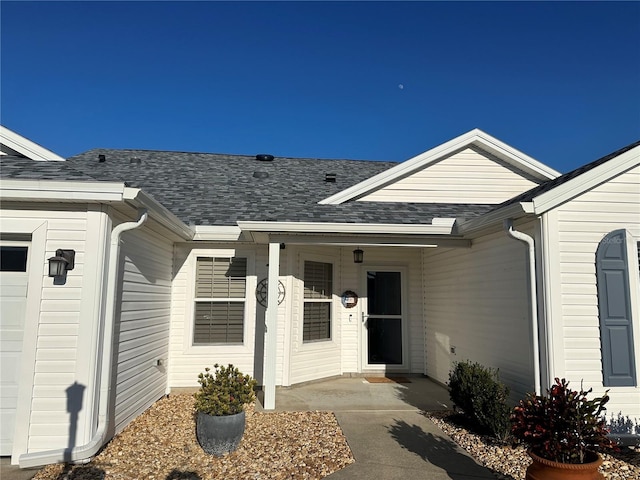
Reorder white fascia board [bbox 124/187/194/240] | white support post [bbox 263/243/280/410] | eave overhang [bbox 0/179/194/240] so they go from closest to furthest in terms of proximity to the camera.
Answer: eave overhang [bbox 0/179/194/240] < white fascia board [bbox 124/187/194/240] < white support post [bbox 263/243/280/410]

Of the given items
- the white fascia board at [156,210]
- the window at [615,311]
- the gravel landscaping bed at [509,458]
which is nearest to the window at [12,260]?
the white fascia board at [156,210]

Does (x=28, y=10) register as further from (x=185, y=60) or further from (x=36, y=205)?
(x=36, y=205)

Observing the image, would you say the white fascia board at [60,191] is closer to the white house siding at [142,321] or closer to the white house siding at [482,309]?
the white house siding at [142,321]

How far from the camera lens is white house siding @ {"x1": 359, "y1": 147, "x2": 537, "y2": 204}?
8.11 metres

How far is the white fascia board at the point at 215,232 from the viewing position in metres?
6.91

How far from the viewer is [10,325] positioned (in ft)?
13.3

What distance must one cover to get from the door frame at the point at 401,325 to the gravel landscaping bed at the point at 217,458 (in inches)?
112

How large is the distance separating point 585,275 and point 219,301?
565cm

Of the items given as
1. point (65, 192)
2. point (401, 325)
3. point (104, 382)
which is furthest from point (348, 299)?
point (65, 192)

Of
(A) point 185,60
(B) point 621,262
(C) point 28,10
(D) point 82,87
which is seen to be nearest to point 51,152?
(C) point 28,10

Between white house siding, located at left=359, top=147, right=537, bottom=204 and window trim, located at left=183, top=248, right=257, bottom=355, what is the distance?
2.90m

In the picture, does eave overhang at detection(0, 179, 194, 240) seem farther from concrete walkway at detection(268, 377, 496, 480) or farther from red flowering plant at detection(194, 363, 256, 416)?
concrete walkway at detection(268, 377, 496, 480)

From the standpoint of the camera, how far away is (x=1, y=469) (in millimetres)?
3668

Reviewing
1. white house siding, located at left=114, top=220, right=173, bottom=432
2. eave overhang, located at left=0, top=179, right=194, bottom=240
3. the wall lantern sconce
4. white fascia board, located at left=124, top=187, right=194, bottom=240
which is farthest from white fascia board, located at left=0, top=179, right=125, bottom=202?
white house siding, located at left=114, top=220, right=173, bottom=432
